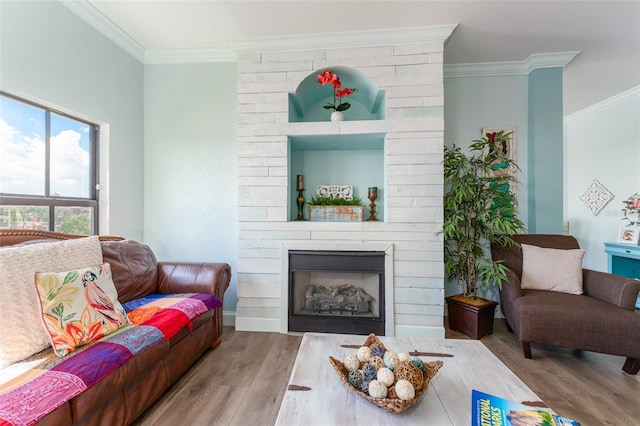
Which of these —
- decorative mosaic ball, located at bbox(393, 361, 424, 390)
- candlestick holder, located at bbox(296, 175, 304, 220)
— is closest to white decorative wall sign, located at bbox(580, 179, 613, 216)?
candlestick holder, located at bbox(296, 175, 304, 220)

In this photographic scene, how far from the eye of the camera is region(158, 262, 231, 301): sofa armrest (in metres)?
2.22

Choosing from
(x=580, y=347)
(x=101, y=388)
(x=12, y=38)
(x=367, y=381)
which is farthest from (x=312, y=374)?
(x=12, y=38)

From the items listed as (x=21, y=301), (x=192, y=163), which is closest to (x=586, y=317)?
(x=21, y=301)

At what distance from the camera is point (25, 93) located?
183 centimetres

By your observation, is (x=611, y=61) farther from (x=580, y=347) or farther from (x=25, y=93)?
(x=25, y=93)

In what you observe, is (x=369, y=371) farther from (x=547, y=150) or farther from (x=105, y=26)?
(x=105, y=26)

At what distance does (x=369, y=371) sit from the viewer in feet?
3.48

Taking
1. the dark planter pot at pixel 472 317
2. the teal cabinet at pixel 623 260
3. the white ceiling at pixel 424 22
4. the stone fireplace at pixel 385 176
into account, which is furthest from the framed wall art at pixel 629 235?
the stone fireplace at pixel 385 176

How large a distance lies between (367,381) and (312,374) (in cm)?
28

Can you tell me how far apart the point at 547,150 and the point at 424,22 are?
1860 millimetres

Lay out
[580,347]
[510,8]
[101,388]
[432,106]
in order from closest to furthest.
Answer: [101,388] → [580,347] → [510,8] → [432,106]

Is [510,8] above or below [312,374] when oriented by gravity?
above

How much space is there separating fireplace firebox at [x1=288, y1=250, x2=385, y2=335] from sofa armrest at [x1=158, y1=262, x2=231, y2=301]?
63 centimetres

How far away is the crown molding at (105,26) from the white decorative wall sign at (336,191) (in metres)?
2.31
